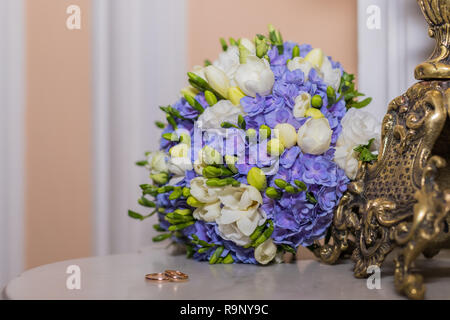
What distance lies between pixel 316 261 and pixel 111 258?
0.37 metres

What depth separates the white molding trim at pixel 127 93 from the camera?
1350 millimetres

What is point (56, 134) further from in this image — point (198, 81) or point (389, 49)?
point (389, 49)

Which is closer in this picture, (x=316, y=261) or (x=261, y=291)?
(x=261, y=291)

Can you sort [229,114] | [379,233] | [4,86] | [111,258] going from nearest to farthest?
[379,233]
[229,114]
[111,258]
[4,86]

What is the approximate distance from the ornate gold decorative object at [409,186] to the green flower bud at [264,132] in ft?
0.50

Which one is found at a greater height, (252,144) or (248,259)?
(252,144)

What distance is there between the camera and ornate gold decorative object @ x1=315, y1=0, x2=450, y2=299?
0.69 metres

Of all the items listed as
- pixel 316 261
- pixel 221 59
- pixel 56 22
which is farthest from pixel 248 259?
pixel 56 22

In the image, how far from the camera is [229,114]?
2.97 ft

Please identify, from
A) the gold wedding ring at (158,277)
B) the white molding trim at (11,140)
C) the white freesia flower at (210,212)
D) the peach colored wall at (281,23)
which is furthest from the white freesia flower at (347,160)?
the white molding trim at (11,140)

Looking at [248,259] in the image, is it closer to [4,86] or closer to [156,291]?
[156,291]

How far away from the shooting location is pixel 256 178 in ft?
2.82

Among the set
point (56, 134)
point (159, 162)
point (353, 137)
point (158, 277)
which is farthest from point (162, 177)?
point (56, 134)

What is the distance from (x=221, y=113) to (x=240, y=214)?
17 centimetres
